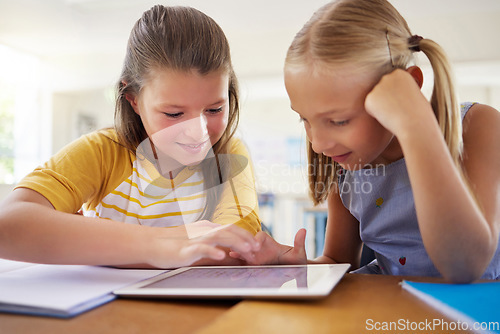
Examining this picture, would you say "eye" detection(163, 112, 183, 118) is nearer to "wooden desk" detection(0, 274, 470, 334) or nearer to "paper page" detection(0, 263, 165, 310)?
"paper page" detection(0, 263, 165, 310)

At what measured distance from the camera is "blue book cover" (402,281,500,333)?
385 millimetres

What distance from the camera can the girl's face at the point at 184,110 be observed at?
862 mm

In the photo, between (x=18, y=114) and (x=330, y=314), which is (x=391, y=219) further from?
(x=18, y=114)

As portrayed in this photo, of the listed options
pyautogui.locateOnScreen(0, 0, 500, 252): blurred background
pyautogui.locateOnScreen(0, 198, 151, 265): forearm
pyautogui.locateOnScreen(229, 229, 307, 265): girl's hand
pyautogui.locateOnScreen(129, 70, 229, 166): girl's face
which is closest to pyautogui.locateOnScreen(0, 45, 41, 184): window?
pyautogui.locateOnScreen(0, 0, 500, 252): blurred background

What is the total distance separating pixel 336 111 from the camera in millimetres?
655

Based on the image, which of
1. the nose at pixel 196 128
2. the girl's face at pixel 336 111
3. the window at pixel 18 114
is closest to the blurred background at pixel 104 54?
the window at pixel 18 114

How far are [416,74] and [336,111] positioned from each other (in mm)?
171

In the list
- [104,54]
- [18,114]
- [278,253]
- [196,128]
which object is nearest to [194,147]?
[196,128]

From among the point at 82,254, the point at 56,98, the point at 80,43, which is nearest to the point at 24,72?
the point at 56,98

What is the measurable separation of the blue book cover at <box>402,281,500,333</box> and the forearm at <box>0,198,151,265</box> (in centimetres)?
37

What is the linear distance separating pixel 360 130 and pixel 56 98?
4.86m

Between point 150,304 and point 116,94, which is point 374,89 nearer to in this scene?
point 150,304

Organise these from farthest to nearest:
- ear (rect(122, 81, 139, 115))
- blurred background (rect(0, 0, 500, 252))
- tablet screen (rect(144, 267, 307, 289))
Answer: blurred background (rect(0, 0, 500, 252)) → ear (rect(122, 81, 139, 115)) → tablet screen (rect(144, 267, 307, 289))

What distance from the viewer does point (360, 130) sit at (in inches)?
26.4
